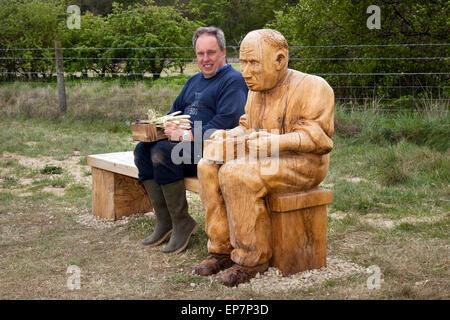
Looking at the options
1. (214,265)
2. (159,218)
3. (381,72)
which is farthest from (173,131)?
(381,72)

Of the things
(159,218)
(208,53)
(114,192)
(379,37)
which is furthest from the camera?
(379,37)

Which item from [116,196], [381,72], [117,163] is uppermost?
[381,72]

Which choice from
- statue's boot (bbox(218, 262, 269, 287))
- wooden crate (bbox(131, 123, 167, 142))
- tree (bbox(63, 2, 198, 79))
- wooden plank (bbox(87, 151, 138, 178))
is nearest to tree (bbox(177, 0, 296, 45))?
tree (bbox(63, 2, 198, 79))

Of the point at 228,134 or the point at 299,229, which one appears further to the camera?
the point at 228,134

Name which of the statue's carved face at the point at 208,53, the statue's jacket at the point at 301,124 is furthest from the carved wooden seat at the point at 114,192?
the statue's jacket at the point at 301,124

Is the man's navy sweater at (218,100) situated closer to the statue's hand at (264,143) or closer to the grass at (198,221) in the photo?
the statue's hand at (264,143)

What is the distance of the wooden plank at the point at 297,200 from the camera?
3338 millimetres

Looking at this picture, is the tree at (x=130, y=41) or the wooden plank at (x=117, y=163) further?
the tree at (x=130, y=41)

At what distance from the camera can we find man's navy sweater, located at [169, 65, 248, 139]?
4.11m

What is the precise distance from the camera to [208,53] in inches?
164

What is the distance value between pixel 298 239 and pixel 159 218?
1390mm

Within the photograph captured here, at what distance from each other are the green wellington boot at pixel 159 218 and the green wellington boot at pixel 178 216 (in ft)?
0.46

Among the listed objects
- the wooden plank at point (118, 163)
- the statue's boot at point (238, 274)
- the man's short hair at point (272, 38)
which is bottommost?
the statue's boot at point (238, 274)

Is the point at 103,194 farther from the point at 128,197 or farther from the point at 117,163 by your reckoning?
the point at 117,163
